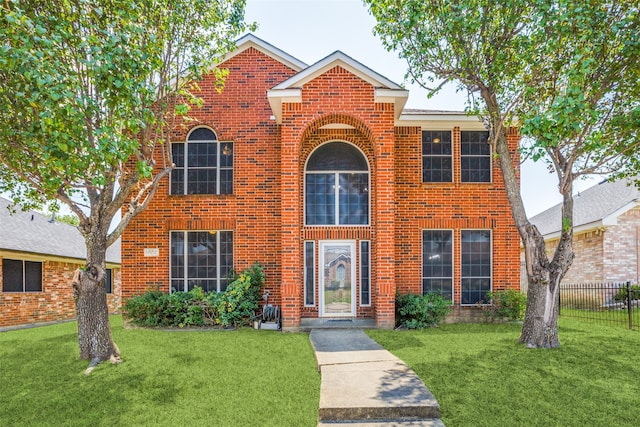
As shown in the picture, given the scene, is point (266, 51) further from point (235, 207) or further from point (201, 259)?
point (201, 259)

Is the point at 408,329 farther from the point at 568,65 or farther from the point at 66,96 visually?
the point at 66,96

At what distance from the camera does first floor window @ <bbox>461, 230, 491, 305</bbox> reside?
11.3 m

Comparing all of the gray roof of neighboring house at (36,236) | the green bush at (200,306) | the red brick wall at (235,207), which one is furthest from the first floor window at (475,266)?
the gray roof of neighboring house at (36,236)

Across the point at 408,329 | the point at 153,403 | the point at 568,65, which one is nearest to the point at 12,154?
the point at 153,403

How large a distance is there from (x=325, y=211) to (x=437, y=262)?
3.66 m

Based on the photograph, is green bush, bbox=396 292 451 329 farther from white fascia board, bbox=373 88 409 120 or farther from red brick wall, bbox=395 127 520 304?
white fascia board, bbox=373 88 409 120

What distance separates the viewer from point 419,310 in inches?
395

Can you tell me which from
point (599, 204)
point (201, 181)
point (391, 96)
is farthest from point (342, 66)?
point (599, 204)

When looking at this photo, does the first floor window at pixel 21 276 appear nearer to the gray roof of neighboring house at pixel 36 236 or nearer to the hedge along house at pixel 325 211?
the gray roof of neighboring house at pixel 36 236

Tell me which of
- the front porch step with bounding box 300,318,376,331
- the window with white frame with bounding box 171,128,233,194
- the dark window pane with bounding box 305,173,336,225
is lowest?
the front porch step with bounding box 300,318,376,331

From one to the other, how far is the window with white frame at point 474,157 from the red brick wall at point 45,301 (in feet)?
50.3

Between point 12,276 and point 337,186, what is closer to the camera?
point 337,186

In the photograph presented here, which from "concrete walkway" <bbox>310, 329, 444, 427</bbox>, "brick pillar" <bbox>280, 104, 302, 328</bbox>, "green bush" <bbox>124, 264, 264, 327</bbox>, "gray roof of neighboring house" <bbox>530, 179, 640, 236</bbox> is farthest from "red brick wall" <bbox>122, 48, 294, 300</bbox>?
"gray roof of neighboring house" <bbox>530, 179, 640, 236</bbox>

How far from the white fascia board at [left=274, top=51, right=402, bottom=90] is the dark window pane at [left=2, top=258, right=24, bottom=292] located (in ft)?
36.5
